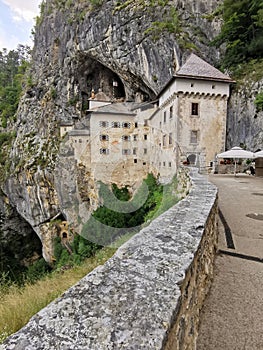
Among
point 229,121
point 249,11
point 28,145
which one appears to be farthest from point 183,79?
point 28,145

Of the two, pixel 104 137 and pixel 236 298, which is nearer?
pixel 236 298

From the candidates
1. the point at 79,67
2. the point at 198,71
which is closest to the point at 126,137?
the point at 198,71

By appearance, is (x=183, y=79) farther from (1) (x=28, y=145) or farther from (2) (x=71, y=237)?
(1) (x=28, y=145)

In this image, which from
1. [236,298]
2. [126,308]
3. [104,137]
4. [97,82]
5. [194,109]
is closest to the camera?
[126,308]

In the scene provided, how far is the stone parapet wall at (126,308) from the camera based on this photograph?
733 mm

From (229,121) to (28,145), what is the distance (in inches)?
830

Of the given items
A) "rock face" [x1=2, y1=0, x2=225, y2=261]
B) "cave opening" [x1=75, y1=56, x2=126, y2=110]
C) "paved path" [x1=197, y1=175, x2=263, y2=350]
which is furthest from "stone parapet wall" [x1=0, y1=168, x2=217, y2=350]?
"cave opening" [x1=75, y1=56, x2=126, y2=110]

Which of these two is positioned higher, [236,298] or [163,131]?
[163,131]

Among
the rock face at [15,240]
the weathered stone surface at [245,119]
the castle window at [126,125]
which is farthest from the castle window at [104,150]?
the rock face at [15,240]

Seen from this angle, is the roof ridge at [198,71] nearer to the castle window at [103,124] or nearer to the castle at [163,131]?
the castle at [163,131]

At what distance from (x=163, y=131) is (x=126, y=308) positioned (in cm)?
1759

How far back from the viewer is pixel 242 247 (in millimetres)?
3174

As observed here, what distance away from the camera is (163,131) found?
17.8 meters

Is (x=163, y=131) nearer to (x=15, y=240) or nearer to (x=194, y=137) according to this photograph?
(x=194, y=137)
